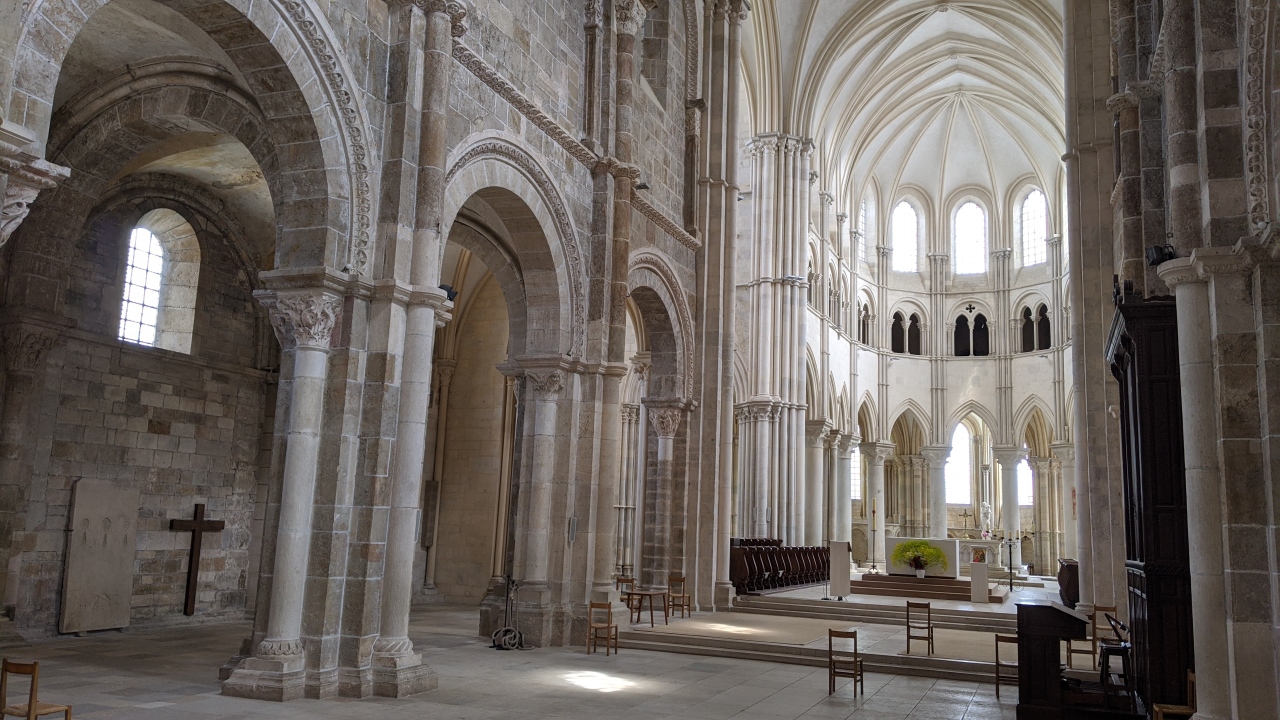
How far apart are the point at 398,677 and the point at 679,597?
8.88m

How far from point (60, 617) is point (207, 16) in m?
9.24

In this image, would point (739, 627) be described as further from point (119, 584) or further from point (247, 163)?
point (247, 163)

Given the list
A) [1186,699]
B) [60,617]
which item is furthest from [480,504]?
[1186,699]

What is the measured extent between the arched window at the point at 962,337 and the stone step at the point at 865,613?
25.7m

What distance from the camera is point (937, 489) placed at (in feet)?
135

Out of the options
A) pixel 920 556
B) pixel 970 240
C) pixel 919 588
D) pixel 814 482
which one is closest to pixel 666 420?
pixel 919 588

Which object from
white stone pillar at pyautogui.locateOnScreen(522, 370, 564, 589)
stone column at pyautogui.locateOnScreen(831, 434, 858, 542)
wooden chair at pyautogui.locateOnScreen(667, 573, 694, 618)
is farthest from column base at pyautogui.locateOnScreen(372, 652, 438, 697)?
stone column at pyautogui.locateOnScreen(831, 434, 858, 542)

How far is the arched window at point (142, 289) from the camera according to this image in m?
15.7

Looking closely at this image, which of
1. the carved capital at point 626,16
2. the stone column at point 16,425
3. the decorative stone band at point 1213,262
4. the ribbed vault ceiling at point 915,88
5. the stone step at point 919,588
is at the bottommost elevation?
the stone step at point 919,588

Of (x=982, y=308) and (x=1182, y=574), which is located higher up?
(x=982, y=308)

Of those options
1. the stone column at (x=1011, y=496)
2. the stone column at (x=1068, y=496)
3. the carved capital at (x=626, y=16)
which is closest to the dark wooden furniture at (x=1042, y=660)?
the carved capital at (x=626, y=16)

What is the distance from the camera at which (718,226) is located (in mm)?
20016

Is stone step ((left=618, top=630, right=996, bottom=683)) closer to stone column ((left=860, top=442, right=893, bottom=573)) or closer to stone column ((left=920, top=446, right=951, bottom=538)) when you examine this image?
stone column ((left=860, top=442, right=893, bottom=573))

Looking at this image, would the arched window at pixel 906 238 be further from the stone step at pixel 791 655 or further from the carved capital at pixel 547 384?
the stone step at pixel 791 655
